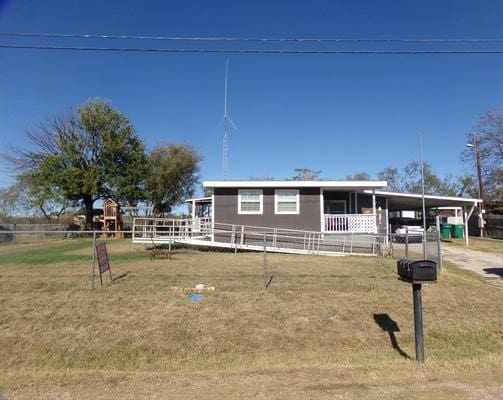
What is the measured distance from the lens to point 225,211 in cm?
1845

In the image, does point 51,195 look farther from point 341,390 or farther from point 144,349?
point 341,390

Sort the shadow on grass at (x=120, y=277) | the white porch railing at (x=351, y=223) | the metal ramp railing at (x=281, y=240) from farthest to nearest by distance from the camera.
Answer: the white porch railing at (x=351, y=223)
the metal ramp railing at (x=281, y=240)
the shadow on grass at (x=120, y=277)

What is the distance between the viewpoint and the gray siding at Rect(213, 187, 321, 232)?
60.4 feet

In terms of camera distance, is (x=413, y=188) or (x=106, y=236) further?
(x=413, y=188)

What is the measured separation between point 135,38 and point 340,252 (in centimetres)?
1142

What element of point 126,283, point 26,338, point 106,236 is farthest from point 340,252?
point 106,236

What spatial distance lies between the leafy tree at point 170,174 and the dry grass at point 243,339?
3066 cm

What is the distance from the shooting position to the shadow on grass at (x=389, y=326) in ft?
20.3

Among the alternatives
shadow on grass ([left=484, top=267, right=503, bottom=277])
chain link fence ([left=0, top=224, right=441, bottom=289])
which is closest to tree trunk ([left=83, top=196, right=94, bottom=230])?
chain link fence ([left=0, top=224, right=441, bottom=289])

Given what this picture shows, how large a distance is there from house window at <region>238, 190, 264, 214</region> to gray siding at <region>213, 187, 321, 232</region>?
178 millimetres

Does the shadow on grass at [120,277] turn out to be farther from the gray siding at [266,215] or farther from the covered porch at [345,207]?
the covered porch at [345,207]

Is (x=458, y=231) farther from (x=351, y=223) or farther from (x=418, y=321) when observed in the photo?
(x=418, y=321)

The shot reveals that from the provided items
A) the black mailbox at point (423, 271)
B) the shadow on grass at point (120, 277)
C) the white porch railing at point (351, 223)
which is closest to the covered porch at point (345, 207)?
the white porch railing at point (351, 223)

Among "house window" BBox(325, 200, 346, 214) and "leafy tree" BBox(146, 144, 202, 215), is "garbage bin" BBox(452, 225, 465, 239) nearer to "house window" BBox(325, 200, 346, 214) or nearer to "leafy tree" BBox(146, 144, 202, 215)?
"house window" BBox(325, 200, 346, 214)
